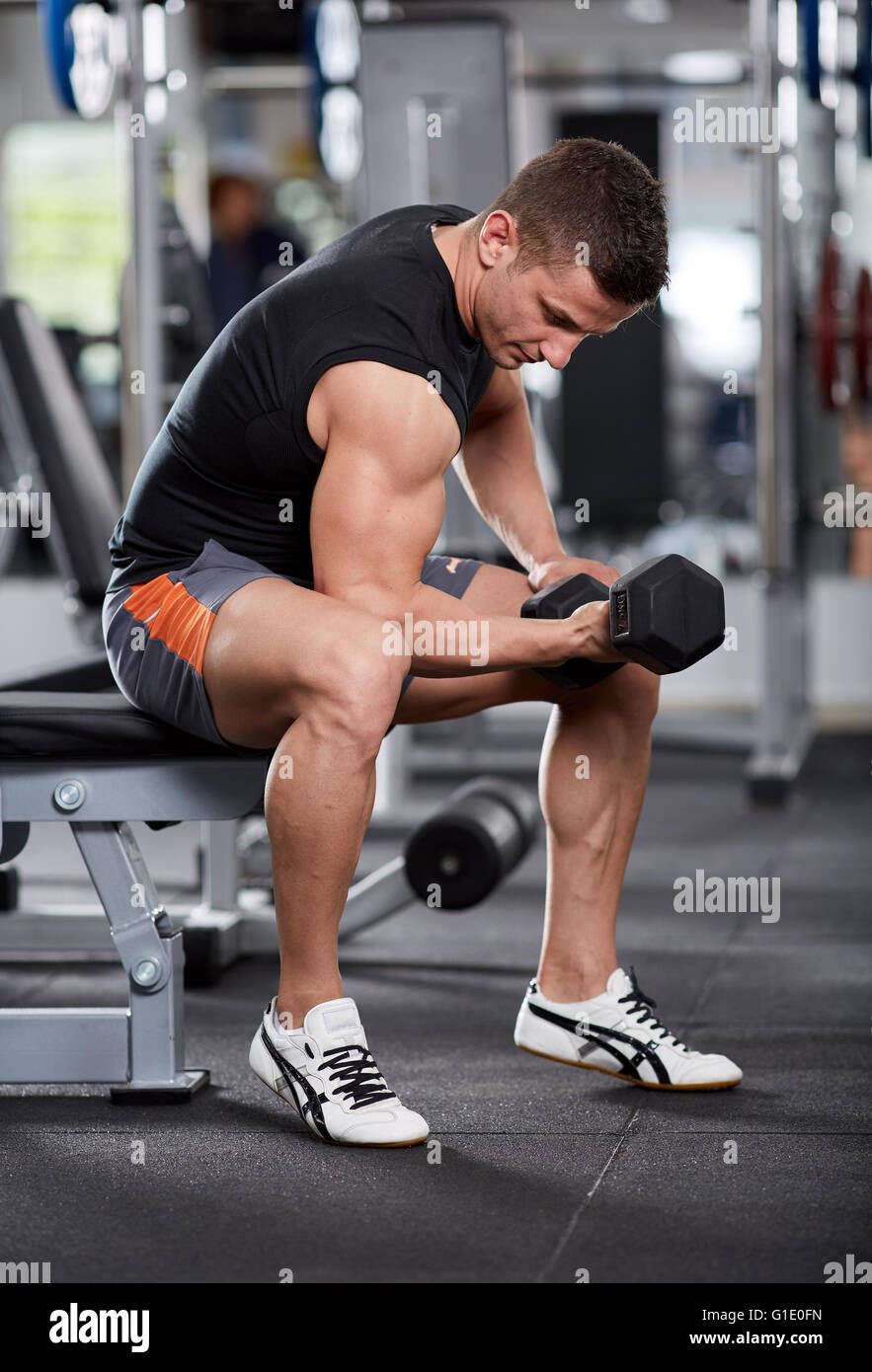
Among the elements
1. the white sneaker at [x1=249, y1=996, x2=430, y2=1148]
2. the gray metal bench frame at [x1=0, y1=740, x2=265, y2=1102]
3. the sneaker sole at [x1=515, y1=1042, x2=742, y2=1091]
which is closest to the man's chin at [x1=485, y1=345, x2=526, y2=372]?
the gray metal bench frame at [x1=0, y1=740, x2=265, y2=1102]

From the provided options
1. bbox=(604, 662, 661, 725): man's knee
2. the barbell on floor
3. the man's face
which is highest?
the man's face

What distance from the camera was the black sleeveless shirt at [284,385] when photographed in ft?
5.20

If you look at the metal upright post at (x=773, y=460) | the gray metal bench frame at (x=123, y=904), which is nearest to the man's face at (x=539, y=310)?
the gray metal bench frame at (x=123, y=904)

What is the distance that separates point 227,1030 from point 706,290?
4.73 m

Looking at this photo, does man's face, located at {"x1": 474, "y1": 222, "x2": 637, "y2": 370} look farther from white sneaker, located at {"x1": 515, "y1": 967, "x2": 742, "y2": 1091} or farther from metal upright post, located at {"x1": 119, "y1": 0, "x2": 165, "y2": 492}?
metal upright post, located at {"x1": 119, "y1": 0, "x2": 165, "y2": 492}

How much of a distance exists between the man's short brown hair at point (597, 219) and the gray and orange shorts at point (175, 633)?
1.41 ft

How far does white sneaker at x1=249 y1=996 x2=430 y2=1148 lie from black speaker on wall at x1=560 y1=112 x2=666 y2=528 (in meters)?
3.66

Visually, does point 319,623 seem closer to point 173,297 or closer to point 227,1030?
point 227,1030

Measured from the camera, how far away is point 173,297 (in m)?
3.62

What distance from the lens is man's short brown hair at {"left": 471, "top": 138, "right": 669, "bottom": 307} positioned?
1.54m

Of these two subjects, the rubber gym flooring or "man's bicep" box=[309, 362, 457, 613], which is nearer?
the rubber gym flooring

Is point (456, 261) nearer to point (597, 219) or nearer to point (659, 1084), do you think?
point (597, 219)

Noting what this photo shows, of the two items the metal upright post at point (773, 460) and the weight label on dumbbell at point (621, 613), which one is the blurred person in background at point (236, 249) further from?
the weight label on dumbbell at point (621, 613)

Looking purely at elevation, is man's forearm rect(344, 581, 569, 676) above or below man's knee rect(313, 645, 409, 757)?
above
